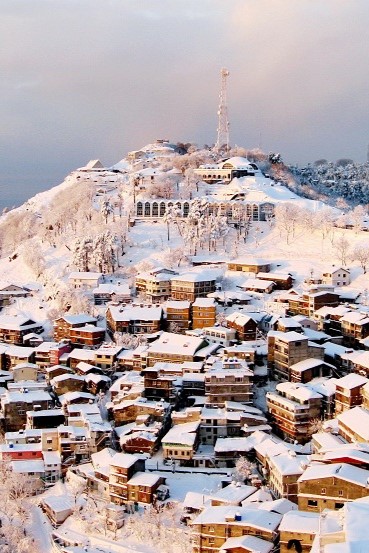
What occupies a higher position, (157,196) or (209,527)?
(157,196)

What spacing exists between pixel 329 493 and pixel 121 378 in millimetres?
9426

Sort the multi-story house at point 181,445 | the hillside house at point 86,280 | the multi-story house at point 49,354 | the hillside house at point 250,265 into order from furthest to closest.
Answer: the hillside house at point 250,265
the hillside house at point 86,280
the multi-story house at point 49,354
the multi-story house at point 181,445

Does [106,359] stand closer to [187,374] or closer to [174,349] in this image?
[174,349]

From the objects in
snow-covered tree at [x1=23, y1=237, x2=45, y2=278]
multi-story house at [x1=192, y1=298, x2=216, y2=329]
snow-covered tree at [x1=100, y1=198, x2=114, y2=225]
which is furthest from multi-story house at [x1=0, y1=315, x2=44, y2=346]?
snow-covered tree at [x1=100, y1=198, x2=114, y2=225]

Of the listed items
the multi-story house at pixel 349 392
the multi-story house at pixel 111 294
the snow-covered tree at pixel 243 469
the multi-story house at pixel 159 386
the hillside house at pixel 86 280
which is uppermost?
the hillside house at pixel 86 280

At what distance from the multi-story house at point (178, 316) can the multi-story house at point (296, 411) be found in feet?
21.7

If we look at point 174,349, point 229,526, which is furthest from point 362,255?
point 229,526

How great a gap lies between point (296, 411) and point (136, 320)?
28.2ft

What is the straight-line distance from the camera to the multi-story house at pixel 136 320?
1022 inches

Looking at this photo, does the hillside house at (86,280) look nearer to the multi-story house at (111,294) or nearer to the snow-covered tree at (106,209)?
the multi-story house at (111,294)

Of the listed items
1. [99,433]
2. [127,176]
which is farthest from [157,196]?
[99,433]

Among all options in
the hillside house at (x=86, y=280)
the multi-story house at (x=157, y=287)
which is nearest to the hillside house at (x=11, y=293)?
the hillside house at (x=86, y=280)

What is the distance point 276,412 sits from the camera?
19953 mm

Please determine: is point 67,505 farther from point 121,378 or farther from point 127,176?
point 127,176
